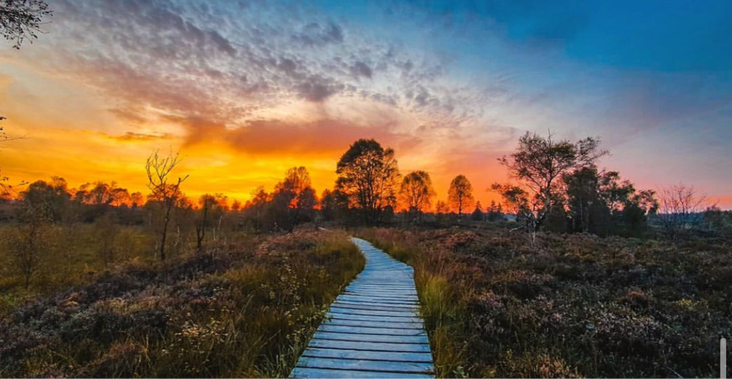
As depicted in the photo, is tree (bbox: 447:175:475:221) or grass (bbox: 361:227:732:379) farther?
tree (bbox: 447:175:475:221)

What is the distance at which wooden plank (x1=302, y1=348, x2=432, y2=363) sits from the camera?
161 inches

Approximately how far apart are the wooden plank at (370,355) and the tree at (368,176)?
1393 inches

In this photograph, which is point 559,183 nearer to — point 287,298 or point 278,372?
point 287,298

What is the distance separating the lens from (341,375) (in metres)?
3.65

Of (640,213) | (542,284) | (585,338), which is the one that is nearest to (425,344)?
(585,338)

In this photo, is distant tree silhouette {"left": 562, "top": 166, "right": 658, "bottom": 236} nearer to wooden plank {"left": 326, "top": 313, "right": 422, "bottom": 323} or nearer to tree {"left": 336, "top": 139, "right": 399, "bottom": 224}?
tree {"left": 336, "top": 139, "right": 399, "bottom": 224}

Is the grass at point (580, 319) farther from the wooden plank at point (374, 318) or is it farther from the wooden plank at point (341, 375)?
the wooden plank at point (341, 375)

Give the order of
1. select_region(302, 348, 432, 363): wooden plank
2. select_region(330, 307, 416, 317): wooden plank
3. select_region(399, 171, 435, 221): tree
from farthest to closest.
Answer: select_region(399, 171, 435, 221): tree → select_region(330, 307, 416, 317): wooden plank → select_region(302, 348, 432, 363): wooden plank

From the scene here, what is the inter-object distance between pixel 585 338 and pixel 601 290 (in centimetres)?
379

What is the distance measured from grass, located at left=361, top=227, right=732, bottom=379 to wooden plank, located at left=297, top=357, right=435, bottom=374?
24cm

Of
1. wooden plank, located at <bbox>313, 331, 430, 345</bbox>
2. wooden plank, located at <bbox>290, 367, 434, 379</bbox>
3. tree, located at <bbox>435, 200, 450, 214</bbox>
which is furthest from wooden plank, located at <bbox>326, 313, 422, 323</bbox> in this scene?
tree, located at <bbox>435, 200, 450, 214</bbox>

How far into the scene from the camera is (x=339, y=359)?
4.05 m

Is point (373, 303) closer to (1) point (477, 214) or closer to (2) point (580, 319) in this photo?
(2) point (580, 319)

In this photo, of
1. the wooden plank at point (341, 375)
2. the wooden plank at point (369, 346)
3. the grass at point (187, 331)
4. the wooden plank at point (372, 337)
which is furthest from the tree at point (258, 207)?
the wooden plank at point (341, 375)
